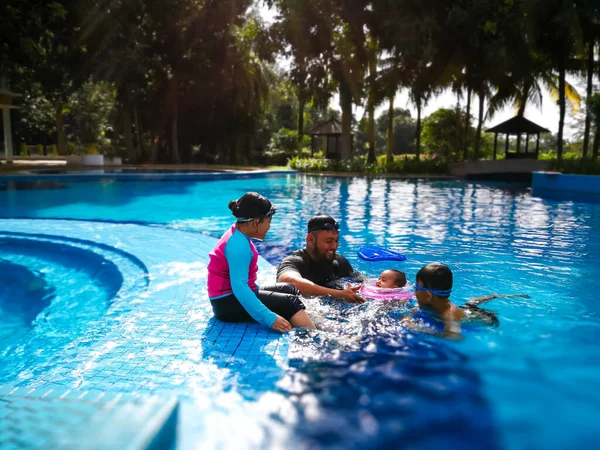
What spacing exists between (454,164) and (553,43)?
683 centimetres

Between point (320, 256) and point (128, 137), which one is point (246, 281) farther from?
point (128, 137)

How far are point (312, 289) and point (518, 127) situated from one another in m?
25.6

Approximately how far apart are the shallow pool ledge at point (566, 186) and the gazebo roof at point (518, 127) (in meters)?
9.69

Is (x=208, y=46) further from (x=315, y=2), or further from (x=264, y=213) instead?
(x=264, y=213)

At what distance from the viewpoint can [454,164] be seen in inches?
1002

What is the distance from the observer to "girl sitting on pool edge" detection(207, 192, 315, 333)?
379 cm

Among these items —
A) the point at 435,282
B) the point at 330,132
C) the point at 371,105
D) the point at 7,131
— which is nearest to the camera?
the point at 435,282

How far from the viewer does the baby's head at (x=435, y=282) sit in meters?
4.23

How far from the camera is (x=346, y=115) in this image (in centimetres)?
2894

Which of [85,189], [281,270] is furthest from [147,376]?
[85,189]

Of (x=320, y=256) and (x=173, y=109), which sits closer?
(x=320, y=256)

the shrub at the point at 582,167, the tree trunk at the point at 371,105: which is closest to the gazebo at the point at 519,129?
the tree trunk at the point at 371,105

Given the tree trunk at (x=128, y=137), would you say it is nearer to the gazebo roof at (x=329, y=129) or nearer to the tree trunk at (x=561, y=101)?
the gazebo roof at (x=329, y=129)

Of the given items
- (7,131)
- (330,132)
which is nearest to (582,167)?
(330,132)
